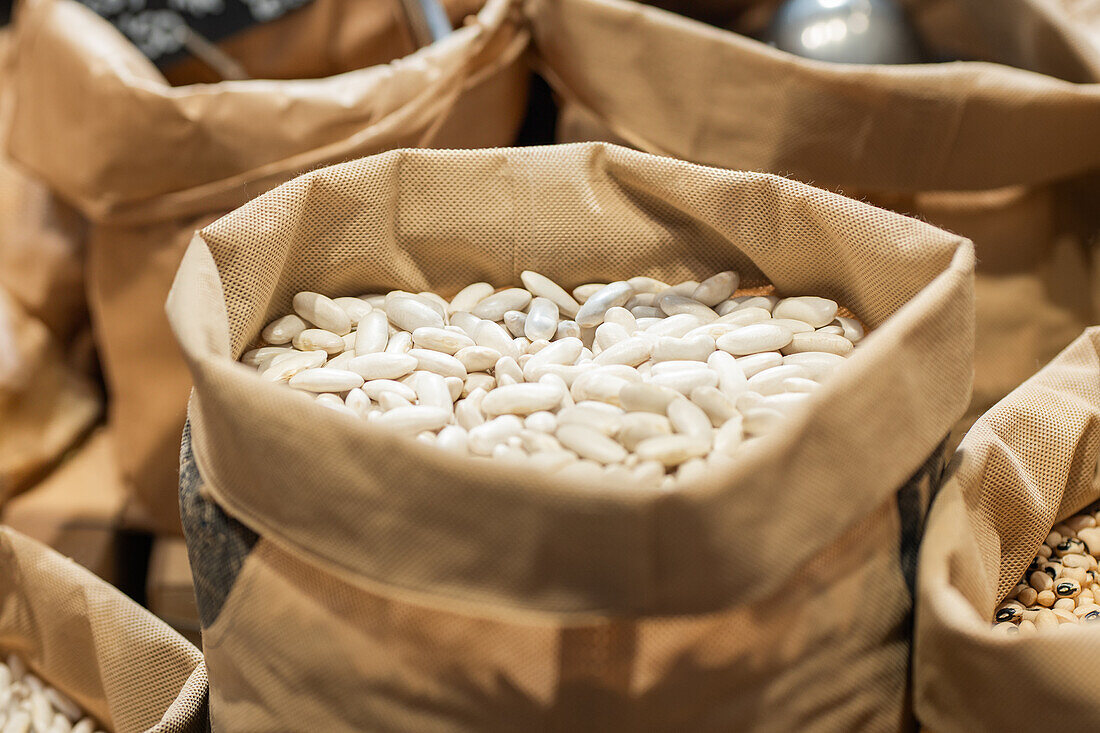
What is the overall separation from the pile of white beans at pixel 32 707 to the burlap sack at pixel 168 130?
0.20 meters

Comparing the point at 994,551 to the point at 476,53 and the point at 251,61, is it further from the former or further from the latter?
the point at 251,61

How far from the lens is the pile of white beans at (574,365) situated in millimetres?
365

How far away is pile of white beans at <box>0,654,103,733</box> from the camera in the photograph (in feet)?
1.81

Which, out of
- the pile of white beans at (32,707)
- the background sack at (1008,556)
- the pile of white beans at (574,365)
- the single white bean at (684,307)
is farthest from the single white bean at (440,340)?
the pile of white beans at (32,707)

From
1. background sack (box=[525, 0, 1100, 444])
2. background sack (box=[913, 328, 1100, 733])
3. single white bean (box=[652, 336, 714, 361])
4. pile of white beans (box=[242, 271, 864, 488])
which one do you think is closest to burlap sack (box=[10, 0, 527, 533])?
background sack (box=[525, 0, 1100, 444])

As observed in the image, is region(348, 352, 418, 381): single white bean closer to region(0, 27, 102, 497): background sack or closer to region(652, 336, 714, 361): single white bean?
region(652, 336, 714, 361): single white bean

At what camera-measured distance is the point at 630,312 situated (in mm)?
475

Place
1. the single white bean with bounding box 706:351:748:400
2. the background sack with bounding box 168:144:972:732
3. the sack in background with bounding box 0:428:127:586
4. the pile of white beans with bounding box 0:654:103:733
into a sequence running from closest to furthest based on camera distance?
the background sack with bounding box 168:144:972:732, the single white bean with bounding box 706:351:748:400, the pile of white beans with bounding box 0:654:103:733, the sack in background with bounding box 0:428:127:586

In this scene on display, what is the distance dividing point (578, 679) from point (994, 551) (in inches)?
8.8

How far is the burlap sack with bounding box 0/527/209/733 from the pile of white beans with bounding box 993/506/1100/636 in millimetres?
392

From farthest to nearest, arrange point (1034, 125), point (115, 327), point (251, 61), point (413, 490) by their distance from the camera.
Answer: point (251, 61), point (115, 327), point (1034, 125), point (413, 490)

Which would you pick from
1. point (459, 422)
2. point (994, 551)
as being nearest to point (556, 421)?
point (459, 422)

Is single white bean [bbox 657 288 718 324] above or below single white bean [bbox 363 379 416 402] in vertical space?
above

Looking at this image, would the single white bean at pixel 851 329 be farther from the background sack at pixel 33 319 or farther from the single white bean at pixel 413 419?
the background sack at pixel 33 319
